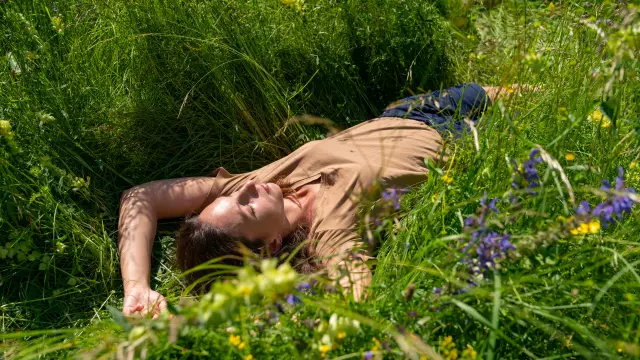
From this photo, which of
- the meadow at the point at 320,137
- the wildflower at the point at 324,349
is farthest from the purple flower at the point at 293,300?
the wildflower at the point at 324,349

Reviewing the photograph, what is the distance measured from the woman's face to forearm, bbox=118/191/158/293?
0.24m

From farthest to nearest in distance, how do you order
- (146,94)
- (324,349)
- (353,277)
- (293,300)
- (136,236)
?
(146,94) → (136,236) → (353,277) → (293,300) → (324,349)

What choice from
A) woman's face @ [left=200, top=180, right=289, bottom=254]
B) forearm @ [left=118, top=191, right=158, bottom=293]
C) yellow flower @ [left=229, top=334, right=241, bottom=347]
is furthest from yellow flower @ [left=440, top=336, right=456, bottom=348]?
forearm @ [left=118, top=191, right=158, bottom=293]

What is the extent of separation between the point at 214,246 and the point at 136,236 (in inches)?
12.7

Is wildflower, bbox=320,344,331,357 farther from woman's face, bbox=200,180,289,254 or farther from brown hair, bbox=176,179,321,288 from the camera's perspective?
woman's face, bbox=200,180,289,254

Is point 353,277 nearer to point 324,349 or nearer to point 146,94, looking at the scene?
point 324,349

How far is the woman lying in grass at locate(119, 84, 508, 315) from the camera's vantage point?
223 cm

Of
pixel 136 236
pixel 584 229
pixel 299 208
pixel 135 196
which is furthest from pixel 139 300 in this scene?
pixel 584 229

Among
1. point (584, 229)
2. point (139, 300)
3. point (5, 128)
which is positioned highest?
point (5, 128)

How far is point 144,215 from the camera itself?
7.83 feet

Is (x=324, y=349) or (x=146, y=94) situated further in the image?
(x=146, y=94)

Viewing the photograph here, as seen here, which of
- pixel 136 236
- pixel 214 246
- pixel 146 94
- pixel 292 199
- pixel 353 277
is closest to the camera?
pixel 353 277

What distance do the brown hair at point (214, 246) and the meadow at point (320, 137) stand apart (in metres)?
0.14

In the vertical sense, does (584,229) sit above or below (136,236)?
Result: above
